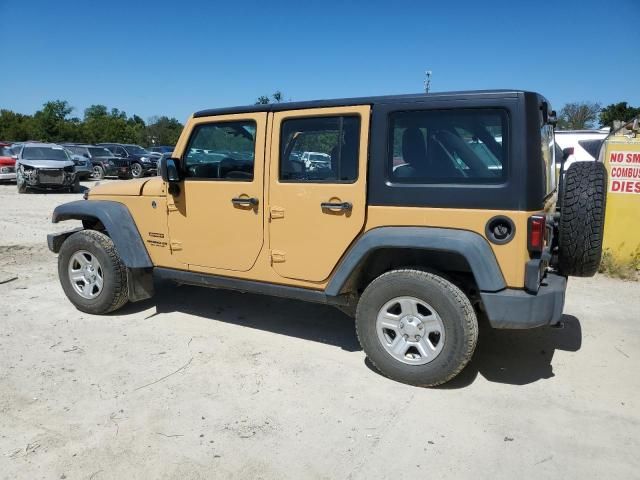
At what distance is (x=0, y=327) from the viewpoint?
182 inches

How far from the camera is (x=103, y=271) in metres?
4.76

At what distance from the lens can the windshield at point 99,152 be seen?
74.7 feet

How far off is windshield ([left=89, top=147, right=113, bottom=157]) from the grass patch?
21414mm

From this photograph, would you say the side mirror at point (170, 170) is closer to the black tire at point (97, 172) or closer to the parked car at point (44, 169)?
the parked car at point (44, 169)

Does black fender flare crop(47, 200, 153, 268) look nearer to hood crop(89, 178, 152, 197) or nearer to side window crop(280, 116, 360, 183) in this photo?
hood crop(89, 178, 152, 197)

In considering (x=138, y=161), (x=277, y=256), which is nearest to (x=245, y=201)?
(x=277, y=256)

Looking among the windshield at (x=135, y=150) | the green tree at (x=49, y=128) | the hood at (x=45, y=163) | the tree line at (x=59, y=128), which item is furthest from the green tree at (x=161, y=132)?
the hood at (x=45, y=163)

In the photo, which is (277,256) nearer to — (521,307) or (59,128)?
(521,307)

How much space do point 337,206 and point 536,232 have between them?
4.37 ft

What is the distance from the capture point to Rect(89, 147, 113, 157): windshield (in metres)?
22.8

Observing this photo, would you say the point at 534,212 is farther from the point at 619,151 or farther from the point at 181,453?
the point at 619,151

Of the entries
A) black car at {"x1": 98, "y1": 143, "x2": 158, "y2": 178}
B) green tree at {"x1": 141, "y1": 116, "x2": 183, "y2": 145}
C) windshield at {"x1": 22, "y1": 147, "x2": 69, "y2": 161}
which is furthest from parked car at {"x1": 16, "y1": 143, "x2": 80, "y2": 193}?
green tree at {"x1": 141, "y1": 116, "x2": 183, "y2": 145}

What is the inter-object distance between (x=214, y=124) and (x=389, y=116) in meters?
1.59

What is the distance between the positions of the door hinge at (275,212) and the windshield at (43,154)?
1481cm
